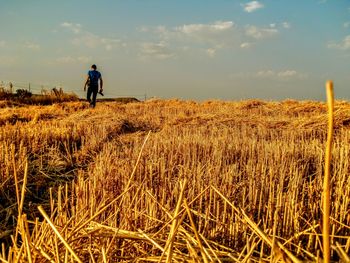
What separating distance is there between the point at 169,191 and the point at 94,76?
10.2m

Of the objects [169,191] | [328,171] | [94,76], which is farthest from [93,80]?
[328,171]

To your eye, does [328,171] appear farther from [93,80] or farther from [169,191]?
[93,80]

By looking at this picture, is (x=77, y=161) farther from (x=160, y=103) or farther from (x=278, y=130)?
(x=160, y=103)

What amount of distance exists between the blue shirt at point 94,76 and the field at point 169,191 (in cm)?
247

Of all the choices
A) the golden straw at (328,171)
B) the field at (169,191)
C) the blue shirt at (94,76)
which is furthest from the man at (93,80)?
the golden straw at (328,171)

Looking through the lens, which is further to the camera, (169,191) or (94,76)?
(94,76)

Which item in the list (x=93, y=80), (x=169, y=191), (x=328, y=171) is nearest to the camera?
(x=328, y=171)

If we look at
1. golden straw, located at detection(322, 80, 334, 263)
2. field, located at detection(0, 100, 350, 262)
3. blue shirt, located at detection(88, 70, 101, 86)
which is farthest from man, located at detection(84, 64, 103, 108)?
golden straw, located at detection(322, 80, 334, 263)

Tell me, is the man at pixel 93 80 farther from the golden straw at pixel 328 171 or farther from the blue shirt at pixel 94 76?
the golden straw at pixel 328 171

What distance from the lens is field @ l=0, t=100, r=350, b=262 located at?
170 centimetres

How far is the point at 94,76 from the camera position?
1331cm

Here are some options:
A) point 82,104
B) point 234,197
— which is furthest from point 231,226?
point 82,104

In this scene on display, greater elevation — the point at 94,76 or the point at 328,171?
the point at 94,76

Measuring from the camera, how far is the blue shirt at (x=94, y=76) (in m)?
13.3
